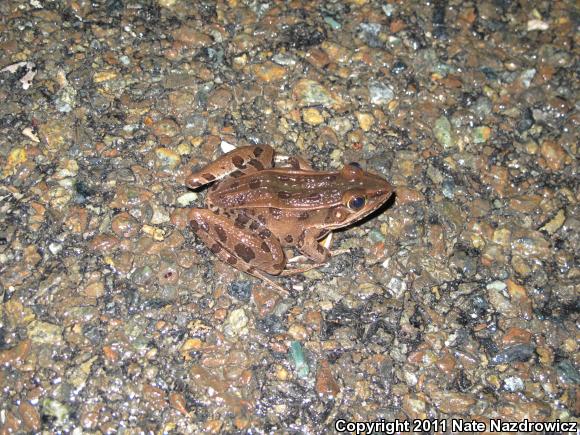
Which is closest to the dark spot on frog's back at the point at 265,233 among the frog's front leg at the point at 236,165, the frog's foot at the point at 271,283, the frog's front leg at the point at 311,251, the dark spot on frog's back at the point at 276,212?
the dark spot on frog's back at the point at 276,212

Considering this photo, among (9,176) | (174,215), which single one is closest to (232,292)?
(174,215)

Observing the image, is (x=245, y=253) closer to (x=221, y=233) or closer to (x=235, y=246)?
(x=235, y=246)

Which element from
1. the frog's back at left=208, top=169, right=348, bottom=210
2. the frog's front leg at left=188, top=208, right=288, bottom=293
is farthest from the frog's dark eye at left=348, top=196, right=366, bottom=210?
the frog's front leg at left=188, top=208, right=288, bottom=293

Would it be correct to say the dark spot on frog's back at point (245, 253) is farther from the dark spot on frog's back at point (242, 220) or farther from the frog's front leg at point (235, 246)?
the dark spot on frog's back at point (242, 220)

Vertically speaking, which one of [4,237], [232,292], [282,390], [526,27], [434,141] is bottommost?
[282,390]

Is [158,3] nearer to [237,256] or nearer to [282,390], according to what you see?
[237,256]

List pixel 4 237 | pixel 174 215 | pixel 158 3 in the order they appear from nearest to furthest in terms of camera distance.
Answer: pixel 4 237 → pixel 174 215 → pixel 158 3

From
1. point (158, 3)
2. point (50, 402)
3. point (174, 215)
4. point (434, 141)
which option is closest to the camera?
point (50, 402)

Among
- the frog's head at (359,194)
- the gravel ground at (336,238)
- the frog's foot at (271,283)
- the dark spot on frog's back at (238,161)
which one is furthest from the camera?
the dark spot on frog's back at (238,161)
